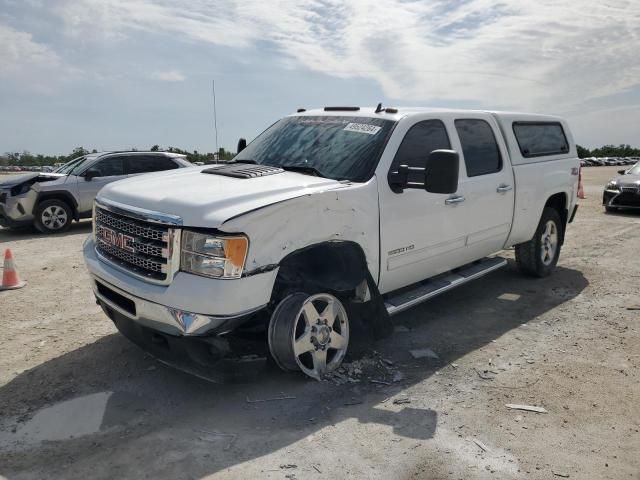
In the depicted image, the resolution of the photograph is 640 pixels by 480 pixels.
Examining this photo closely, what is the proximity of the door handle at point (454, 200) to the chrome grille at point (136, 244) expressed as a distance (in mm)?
2543

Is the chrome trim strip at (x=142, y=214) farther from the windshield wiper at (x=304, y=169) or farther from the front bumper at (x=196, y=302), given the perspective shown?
the windshield wiper at (x=304, y=169)

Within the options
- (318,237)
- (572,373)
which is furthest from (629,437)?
(318,237)

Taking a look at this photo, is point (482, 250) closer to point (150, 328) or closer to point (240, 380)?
point (240, 380)

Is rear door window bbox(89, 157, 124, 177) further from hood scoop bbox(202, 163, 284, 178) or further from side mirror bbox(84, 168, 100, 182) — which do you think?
hood scoop bbox(202, 163, 284, 178)

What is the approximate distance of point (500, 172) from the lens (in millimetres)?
5531

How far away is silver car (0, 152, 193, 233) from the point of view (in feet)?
34.3

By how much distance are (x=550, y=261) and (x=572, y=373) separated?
10.1ft

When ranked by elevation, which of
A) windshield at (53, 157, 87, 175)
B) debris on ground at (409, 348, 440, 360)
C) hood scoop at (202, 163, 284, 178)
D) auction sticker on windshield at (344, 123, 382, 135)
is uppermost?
auction sticker on windshield at (344, 123, 382, 135)

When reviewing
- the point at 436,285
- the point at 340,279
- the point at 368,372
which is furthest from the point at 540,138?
the point at 368,372

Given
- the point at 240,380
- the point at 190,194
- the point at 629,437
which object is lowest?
the point at 629,437

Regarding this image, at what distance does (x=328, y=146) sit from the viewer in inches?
174

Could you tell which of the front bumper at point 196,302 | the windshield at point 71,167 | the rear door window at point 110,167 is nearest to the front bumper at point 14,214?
the windshield at point 71,167

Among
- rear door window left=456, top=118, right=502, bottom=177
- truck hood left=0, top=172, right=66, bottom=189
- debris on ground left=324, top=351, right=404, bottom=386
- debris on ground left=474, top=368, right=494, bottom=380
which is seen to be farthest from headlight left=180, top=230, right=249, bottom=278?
truck hood left=0, top=172, right=66, bottom=189

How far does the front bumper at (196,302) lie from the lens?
3.16 metres
